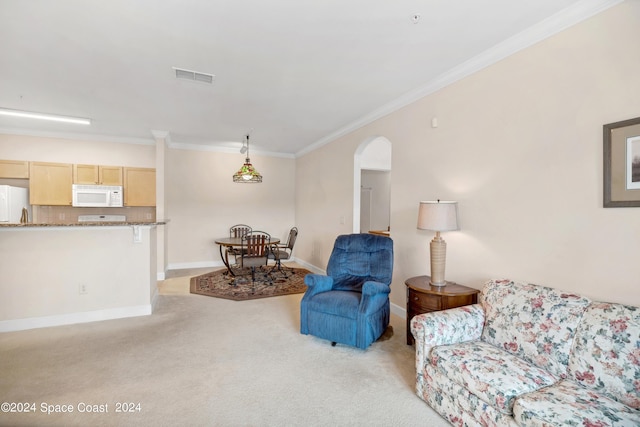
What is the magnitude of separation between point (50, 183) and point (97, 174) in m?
0.73

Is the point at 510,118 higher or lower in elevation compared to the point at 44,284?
higher

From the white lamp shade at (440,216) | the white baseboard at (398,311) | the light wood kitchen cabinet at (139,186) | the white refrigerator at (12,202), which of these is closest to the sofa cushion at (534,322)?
the white lamp shade at (440,216)

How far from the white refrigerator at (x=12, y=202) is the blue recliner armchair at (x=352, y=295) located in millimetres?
5151

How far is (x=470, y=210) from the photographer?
9.34 ft

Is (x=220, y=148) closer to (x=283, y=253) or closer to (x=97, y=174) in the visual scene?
(x=97, y=174)

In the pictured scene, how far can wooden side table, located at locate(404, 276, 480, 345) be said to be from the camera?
2.57 meters

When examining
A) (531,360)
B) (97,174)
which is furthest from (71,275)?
(531,360)

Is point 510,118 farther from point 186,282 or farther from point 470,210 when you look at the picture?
point 186,282

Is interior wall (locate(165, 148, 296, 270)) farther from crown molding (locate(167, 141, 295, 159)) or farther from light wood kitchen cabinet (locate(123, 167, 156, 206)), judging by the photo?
light wood kitchen cabinet (locate(123, 167, 156, 206))

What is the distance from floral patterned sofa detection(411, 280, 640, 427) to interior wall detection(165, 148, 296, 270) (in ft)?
16.3

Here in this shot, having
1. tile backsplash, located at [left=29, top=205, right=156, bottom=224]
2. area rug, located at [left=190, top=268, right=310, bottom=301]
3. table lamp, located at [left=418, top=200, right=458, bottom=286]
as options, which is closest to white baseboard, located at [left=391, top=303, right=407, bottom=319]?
table lamp, located at [left=418, top=200, right=458, bottom=286]

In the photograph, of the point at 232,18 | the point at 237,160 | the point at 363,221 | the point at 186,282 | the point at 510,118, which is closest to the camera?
the point at 232,18

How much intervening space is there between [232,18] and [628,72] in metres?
2.61

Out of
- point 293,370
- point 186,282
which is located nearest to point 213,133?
point 186,282
